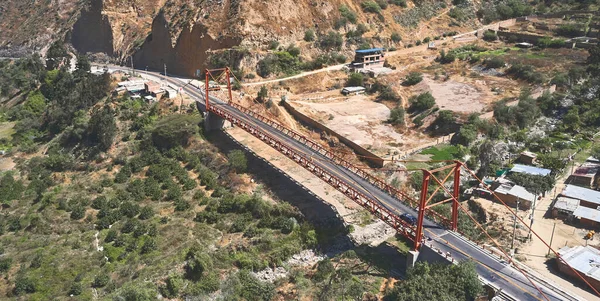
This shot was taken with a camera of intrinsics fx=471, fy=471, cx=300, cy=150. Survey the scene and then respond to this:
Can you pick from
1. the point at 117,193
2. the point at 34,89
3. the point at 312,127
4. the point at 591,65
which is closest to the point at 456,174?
the point at 312,127

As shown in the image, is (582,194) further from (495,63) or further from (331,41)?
(331,41)

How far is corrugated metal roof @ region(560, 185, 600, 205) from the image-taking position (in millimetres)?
38938

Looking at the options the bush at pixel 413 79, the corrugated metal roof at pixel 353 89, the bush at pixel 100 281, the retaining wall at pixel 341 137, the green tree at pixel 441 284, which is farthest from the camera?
the bush at pixel 413 79

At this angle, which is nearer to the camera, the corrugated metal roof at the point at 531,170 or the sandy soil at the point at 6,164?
the corrugated metal roof at the point at 531,170

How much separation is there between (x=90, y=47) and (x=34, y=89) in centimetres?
2155

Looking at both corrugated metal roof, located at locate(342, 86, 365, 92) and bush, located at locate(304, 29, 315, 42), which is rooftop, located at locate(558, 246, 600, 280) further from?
bush, located at locate(304, 29, 315, 42)

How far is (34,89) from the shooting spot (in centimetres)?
8044

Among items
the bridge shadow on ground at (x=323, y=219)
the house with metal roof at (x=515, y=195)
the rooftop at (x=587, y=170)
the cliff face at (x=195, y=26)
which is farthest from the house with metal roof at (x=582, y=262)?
the cliff face at (x=195, y=26)

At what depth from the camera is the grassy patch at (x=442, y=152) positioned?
49.8 meters

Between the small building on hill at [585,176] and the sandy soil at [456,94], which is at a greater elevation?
the sandy soil at [456,94]

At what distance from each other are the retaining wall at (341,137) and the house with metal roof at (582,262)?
17979mm

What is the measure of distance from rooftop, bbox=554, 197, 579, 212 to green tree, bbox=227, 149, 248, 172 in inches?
1130

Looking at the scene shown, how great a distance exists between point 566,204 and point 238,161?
30.0 metres

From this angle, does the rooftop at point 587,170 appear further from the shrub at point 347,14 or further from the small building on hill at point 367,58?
the shrub at point 347,14
